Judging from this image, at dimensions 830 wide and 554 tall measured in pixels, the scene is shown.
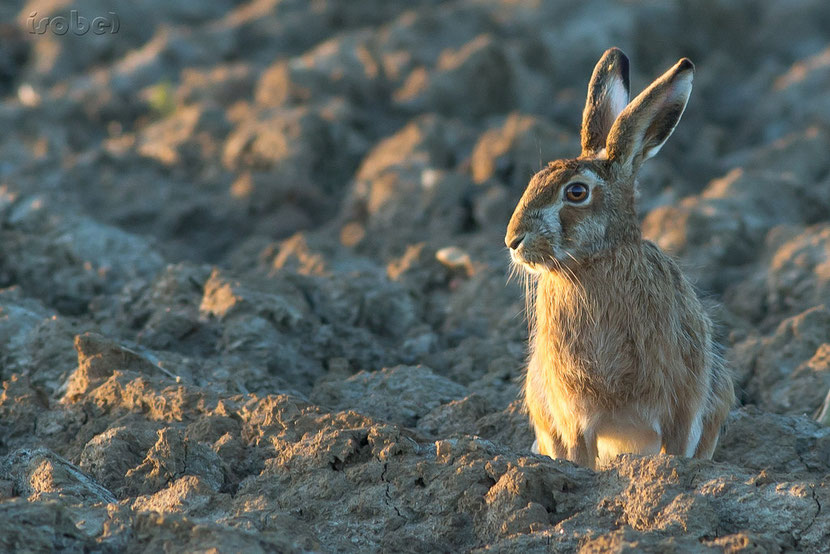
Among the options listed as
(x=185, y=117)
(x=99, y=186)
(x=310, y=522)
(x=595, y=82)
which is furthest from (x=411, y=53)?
(x=310, y=522)

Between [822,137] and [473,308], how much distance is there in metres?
5.14

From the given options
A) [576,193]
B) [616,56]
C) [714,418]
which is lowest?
[714,418]

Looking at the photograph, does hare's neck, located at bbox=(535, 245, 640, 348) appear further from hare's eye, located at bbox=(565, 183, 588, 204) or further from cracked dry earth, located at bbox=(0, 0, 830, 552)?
cracked dry earth, located at bbox=(0, 0, 830, 552)

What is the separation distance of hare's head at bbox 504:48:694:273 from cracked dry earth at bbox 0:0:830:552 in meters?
1.02

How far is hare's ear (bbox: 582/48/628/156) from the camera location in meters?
6.00

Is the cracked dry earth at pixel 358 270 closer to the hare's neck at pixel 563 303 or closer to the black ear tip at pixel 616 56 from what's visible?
the hare's neck at pixel 563 303

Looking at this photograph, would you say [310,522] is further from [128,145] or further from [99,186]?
[128,145]

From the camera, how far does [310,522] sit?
4.58 m

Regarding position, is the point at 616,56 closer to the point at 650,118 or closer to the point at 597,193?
the point at 650,118

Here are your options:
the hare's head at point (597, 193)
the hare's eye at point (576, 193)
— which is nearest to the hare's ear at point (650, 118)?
the hare's head at point (597, 193)

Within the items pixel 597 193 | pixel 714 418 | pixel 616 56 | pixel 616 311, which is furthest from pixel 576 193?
pixel 714 418

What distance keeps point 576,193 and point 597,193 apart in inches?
4.1

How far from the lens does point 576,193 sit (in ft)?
18.1

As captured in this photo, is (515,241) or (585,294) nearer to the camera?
(515,241)
